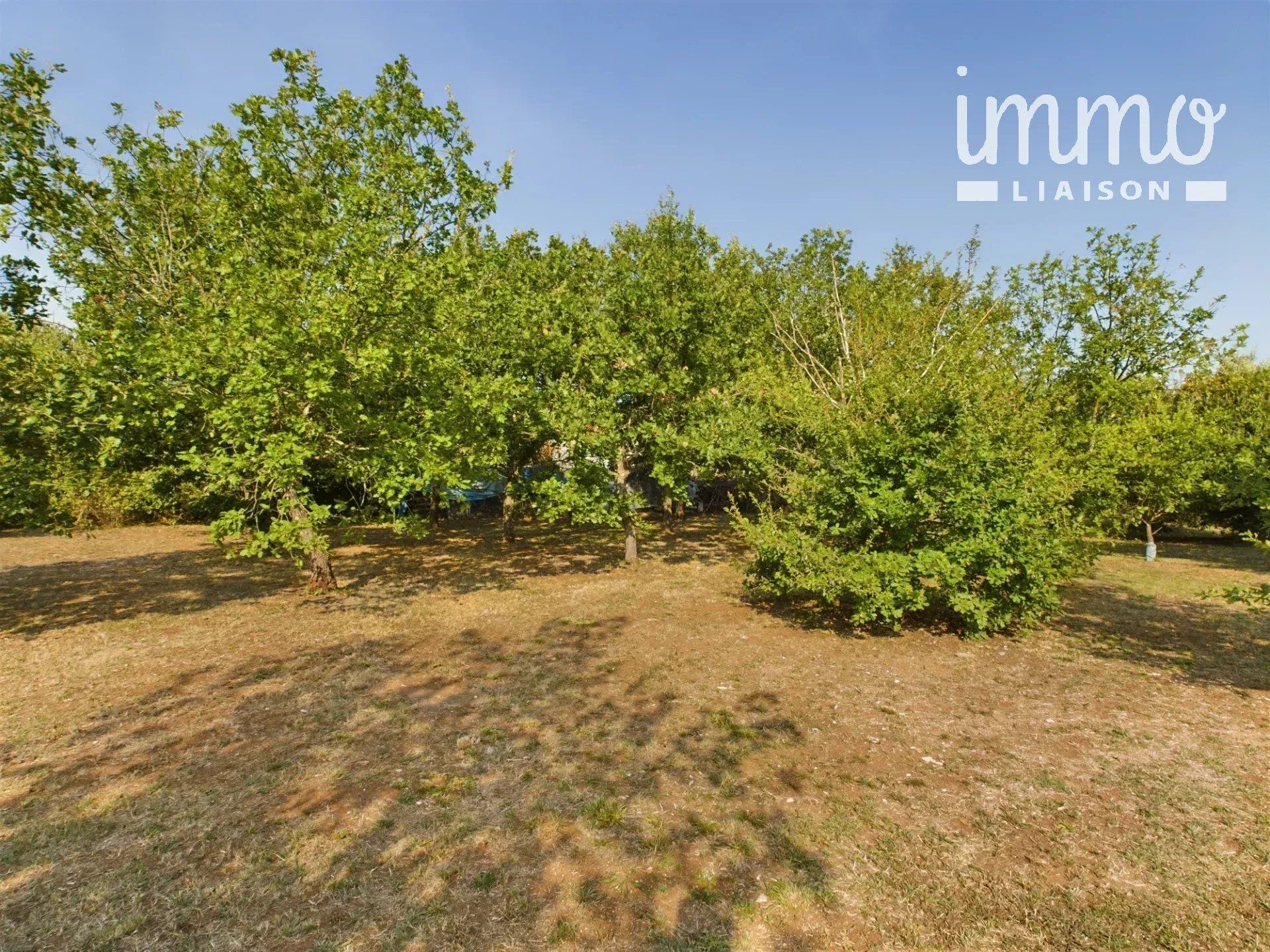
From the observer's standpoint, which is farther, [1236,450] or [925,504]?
[1236,450]

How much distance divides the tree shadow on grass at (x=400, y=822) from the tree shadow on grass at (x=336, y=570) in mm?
5320

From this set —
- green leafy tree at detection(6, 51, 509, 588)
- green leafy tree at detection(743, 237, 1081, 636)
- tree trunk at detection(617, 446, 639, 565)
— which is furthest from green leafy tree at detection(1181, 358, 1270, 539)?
green leafy tree at detection(6, 51, 509, 588)

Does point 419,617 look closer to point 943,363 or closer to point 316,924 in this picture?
point 316,924

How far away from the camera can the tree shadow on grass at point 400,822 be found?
3.92 meters

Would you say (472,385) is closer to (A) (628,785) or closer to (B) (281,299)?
(B) (281,299)

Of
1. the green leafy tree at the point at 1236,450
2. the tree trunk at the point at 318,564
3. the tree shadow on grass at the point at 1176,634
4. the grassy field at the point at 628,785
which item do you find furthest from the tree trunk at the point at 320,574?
the green leafy tree at the point at 1236,450

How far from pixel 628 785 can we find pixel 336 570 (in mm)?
12629

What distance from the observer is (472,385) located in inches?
469

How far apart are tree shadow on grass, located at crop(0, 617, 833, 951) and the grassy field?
0.09 feet

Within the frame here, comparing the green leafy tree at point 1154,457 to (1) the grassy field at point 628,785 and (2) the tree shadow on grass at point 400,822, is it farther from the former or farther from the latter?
(2) the tree shadow on grass at point 400,822

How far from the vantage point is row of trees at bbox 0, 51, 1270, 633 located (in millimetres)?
9469

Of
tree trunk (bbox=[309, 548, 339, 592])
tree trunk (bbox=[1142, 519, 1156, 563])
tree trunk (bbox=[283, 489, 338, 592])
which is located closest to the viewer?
tree trunk (bbox=[283, 489, 338, 592])

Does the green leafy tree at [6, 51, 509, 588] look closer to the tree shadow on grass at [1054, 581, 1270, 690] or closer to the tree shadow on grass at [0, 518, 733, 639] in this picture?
the tree shadow on grass at [0, 518, 733, 639]

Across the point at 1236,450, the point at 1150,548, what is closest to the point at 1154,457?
the point at 1150,548
